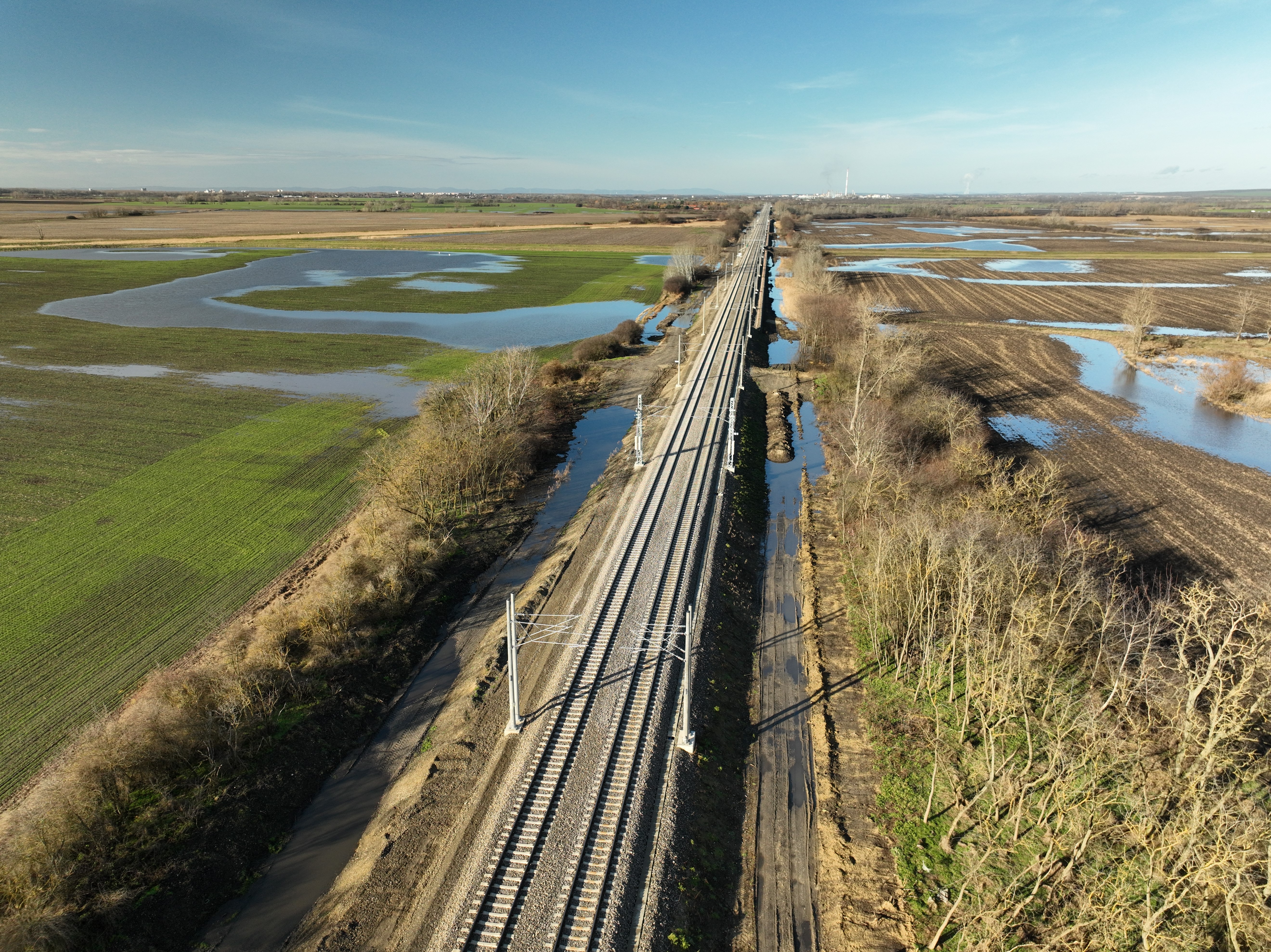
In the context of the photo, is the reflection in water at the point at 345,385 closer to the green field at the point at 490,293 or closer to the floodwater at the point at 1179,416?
the green field at the point at 490,293

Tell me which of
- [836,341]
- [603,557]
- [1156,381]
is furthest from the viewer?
[836,341]

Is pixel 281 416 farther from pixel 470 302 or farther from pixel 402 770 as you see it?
pixel 470 302

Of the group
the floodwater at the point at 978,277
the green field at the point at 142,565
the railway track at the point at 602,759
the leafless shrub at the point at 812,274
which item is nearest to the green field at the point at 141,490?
the green field at the point at 142,565

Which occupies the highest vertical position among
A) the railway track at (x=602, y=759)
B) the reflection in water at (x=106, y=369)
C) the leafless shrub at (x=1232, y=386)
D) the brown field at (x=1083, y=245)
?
the brown field at (x=1083, y=245)

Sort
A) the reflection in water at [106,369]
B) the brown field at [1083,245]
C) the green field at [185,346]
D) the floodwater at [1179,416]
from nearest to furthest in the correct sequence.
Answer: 1. the floodwater at [1179,416]
2. the reflection in water at [106,369]
3. the green field at [185,346]
4. the brown field at [1083,245]

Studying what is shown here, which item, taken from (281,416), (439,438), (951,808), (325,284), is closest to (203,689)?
(439,438)

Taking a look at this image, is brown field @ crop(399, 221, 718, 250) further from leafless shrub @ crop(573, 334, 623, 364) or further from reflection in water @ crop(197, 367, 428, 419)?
reflection in water @ crop(197, 367, 428, 419)
